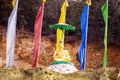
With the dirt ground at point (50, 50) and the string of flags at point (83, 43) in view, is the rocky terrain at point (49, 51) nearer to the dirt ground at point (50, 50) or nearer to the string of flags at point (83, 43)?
the dirt ground at point (50, 50)

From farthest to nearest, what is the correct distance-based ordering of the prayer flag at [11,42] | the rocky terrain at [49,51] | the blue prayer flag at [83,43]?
1. the rocky terrain at [49,51]
2. the blue prayer flag at [83,43]
3. the prayer flag at [11,42]

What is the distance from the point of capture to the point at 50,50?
19984 mm

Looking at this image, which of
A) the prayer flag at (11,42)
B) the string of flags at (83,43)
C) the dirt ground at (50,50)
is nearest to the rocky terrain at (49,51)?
the dirt ground at (50,50)

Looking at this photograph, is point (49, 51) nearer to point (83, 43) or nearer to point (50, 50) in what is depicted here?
point (50, 50)

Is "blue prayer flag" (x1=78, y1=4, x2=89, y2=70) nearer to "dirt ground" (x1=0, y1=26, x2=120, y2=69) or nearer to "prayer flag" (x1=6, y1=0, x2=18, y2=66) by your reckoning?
"prayer flag" (x1=6, y1=0, x2=18, y2=66)

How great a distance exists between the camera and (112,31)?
1978 centimetres

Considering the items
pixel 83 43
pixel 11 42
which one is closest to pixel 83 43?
pixel 83 43

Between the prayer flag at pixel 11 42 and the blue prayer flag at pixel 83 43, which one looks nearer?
the prayer flag at pixel 11 42

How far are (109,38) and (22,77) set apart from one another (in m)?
17.6

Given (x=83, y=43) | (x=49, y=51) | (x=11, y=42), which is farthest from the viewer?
(x=49, y=51)

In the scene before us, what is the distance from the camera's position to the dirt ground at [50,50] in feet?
62.6

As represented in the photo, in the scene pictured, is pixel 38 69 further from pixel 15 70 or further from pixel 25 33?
pixel 25 33

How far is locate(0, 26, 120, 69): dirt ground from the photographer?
1909 centimetres

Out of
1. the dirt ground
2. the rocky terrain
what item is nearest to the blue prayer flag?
the rocky terrain
